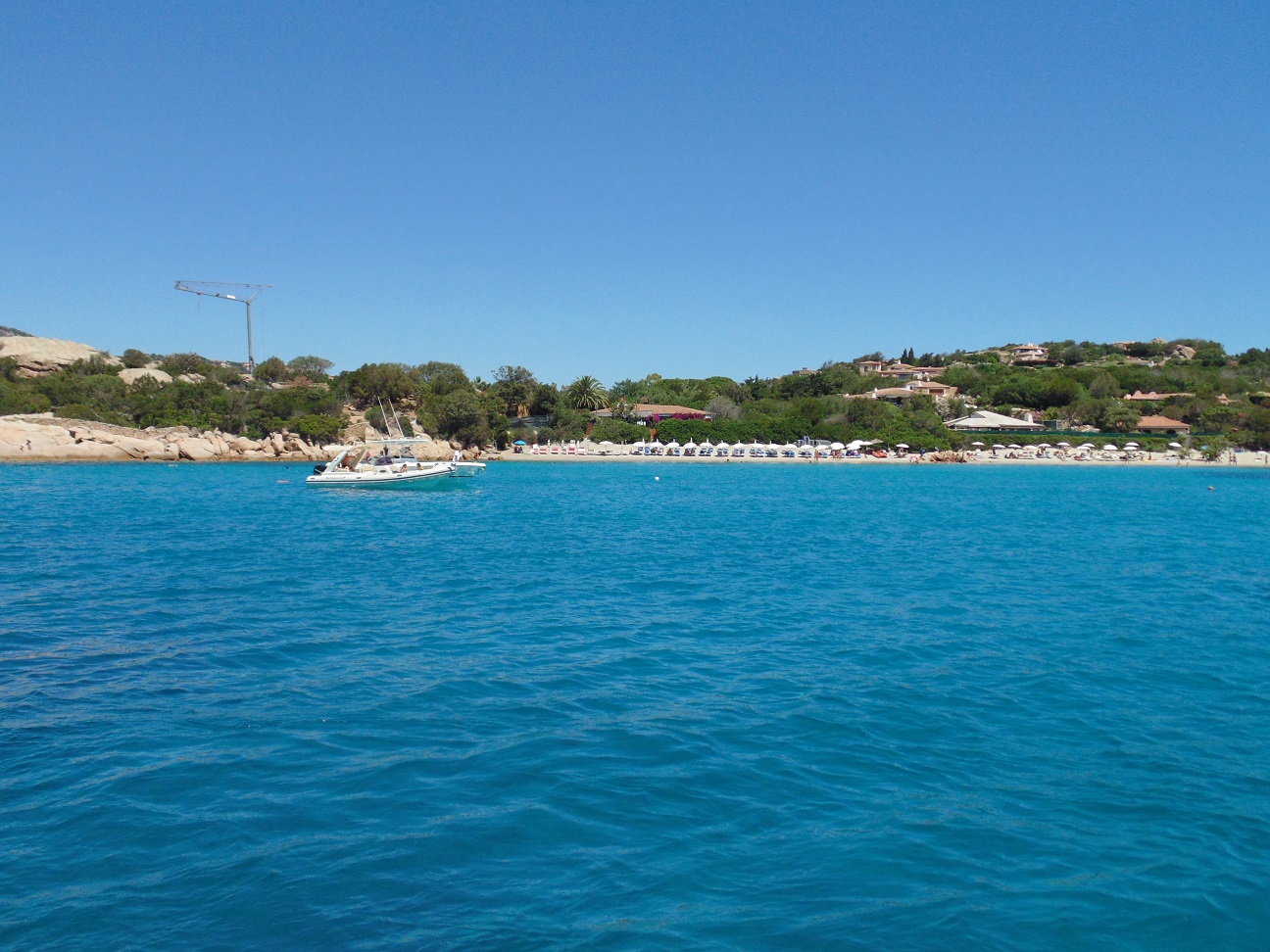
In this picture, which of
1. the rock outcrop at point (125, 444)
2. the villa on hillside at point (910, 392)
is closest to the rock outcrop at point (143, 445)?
the rock outcrop at point (125, 444)

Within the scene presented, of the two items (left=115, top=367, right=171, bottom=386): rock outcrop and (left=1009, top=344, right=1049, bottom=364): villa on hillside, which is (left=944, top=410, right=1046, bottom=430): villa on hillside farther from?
(left=115, top=367, right=171, bottom=386): rock outcrop

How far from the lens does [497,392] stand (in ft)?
294

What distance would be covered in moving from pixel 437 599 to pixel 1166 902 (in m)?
12.3

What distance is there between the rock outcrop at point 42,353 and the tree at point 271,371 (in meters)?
14.6

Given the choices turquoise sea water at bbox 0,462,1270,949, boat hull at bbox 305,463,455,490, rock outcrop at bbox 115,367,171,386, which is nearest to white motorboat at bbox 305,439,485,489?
boat hull at bbox 305,463,455,490

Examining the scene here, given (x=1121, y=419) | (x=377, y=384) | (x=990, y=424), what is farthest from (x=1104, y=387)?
(x=377, y=384)

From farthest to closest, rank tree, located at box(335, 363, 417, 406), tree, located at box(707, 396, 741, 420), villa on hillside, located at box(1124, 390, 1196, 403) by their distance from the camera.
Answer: villa on hillside, located at box(1124, 390, 1196, 403) < tree, located at box(707, 396, 741, 420) < tree, located at box(335, 363, 417, 406)

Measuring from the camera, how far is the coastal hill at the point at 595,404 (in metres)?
75.9

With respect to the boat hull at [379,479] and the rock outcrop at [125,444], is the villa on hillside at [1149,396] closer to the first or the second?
the rock outcrop at [125,444]

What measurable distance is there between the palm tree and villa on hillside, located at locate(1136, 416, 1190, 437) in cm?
5452

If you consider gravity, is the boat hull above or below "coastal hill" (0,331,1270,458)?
below

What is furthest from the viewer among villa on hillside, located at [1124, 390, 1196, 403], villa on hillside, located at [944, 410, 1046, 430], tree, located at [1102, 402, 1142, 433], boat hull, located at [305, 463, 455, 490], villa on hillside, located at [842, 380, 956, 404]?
villa on hillside, located at [842, 380, 956, 404]

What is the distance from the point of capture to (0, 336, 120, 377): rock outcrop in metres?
87.9

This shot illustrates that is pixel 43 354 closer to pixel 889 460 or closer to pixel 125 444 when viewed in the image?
pixel 125 444
